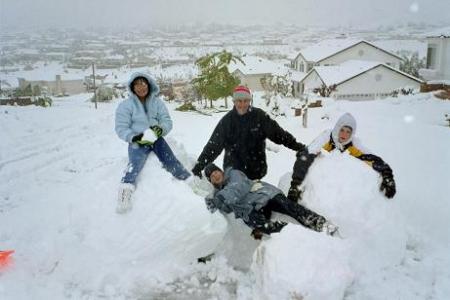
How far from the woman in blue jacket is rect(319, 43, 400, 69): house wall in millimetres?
33856

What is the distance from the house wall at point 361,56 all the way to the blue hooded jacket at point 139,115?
33.8 metres

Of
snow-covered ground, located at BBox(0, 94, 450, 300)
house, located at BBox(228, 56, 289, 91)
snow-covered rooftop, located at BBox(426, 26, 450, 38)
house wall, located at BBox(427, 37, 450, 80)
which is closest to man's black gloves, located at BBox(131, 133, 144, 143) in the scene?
snow-covered ground, located at BBox(0, 94, 450, 300)

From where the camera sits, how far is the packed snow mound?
10.8ft

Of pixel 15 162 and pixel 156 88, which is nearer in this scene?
pixel 156 88

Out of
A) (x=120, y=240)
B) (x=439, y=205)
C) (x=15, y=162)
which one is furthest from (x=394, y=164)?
(x=15, y=162)

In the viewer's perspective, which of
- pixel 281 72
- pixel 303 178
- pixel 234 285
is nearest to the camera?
pixel 234 285

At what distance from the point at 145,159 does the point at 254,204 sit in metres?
1.34

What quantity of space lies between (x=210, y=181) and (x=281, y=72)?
131 ft

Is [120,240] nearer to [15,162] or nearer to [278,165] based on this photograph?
[278,165]

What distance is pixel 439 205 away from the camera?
5219mm

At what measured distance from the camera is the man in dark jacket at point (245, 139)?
4910mm

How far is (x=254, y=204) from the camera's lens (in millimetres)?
4305

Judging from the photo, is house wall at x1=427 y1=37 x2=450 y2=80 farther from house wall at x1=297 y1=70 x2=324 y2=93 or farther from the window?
house wall at x1=297 y1=70 x2=324 y2=93

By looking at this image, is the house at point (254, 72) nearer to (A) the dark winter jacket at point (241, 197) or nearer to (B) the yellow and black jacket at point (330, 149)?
(B) the yellow and black jacket at point (330, 149)
